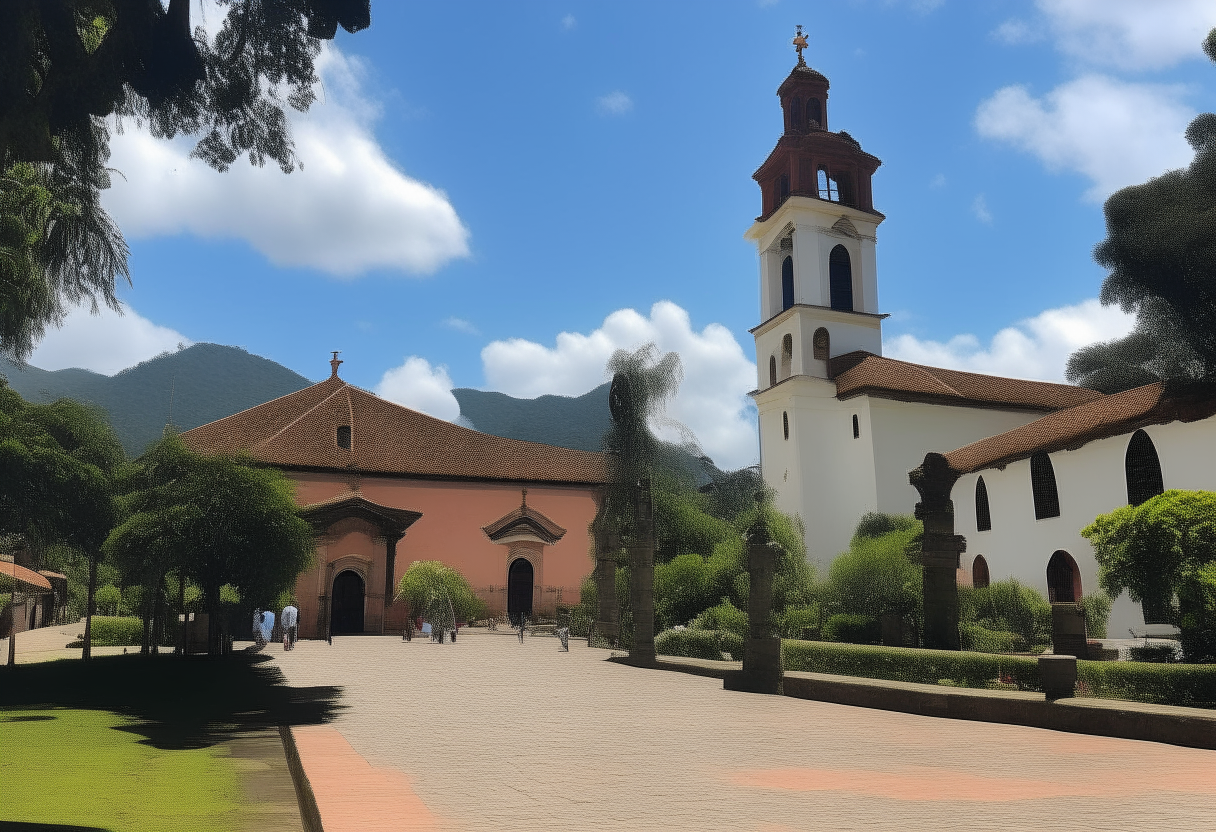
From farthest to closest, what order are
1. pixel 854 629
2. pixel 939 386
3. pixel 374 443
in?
1. pixel 939 386
2. pixel 374 443
3. pixel 854 629

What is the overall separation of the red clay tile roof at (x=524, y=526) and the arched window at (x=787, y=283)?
15819mm

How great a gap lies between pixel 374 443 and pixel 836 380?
20.5m

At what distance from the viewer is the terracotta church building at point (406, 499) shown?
3275 centimetres

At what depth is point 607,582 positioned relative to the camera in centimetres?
2620

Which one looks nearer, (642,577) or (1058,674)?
(1058,674)

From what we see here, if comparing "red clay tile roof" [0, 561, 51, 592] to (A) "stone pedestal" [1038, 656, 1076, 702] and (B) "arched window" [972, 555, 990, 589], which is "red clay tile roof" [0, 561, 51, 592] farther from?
(B) "arched window" [972, 555, 990, 589]

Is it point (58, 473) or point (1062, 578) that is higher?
point (58, 473)

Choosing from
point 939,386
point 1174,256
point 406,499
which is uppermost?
point 939,386

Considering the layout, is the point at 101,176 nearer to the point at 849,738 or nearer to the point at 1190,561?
the point at 849,738

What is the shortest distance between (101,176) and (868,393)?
3191cm

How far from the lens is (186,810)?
595 cm

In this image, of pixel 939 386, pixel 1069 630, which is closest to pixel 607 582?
pixel 1069 630

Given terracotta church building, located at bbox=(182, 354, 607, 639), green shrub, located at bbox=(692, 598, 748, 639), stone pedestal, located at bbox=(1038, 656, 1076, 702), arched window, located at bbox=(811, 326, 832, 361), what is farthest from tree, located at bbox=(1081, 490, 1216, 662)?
arched window, located at bbox=(811, 326, 832, 361)

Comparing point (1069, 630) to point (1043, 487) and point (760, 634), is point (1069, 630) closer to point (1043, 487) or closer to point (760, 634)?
point (760, 634)
